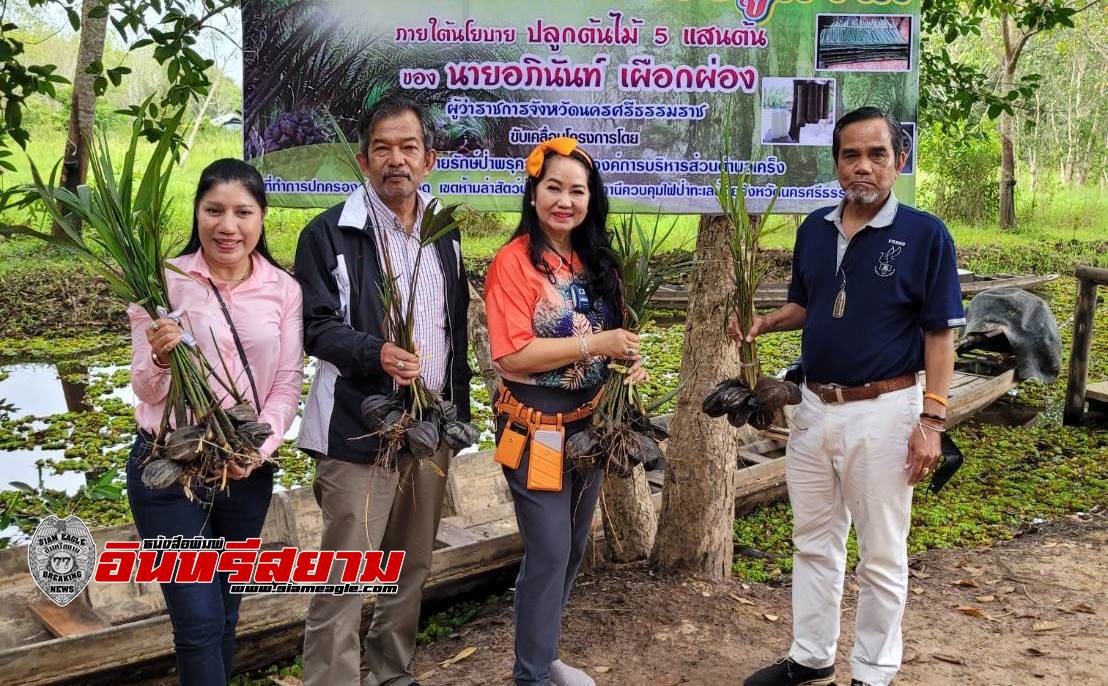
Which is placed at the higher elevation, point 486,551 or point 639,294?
point 639,294

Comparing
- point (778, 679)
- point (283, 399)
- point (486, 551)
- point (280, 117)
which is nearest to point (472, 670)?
point (486, 551)

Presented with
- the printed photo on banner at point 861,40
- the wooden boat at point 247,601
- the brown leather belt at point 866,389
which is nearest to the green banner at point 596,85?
the printed photo on banner at point 861,40

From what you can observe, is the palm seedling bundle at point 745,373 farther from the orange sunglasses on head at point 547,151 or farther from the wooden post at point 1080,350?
the wooden post at point 1080,350

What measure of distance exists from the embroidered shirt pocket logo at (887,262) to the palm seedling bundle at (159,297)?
63.3 inches

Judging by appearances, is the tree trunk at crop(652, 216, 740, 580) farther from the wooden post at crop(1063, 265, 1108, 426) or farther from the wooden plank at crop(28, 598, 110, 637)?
the wooden post at crop(1063, 265, 1108, 426)

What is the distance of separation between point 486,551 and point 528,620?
1261mm

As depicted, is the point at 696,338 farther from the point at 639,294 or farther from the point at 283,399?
the point at 283,399

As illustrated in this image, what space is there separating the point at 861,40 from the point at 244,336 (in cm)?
240

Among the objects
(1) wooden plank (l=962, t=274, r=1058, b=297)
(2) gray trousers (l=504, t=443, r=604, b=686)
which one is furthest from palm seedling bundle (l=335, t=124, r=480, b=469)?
(1) wooden plank (l=962, t=274, r=1058, b=297)

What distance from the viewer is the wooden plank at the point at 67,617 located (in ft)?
10.9

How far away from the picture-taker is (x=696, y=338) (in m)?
→ 3.86

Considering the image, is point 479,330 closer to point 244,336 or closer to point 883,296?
point 244,336

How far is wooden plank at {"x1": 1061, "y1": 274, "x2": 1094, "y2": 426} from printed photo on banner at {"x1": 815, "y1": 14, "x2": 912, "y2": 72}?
14.2ft

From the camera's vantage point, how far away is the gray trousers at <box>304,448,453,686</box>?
2518 millimetres
